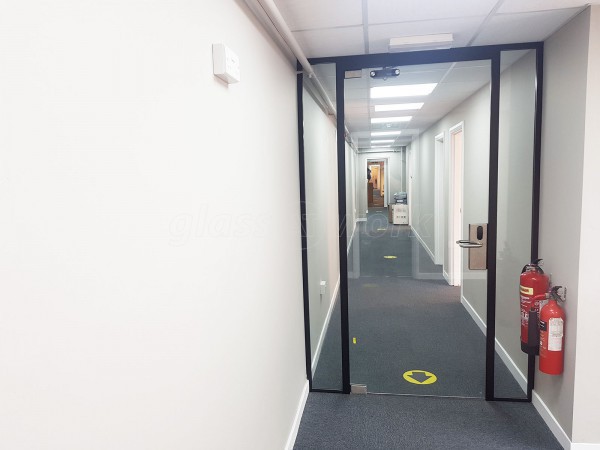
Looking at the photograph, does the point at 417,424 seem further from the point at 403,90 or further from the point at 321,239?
the point at 403,90

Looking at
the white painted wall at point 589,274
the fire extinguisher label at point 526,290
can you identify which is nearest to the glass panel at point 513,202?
the fire extinguisher label at point 526,290

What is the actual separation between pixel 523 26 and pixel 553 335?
5.33ft

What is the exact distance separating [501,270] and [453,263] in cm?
48

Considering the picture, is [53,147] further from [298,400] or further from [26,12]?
[298,400]

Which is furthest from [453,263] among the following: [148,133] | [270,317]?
[148,133]

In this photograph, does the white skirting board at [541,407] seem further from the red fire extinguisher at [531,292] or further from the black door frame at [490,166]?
the red fire extinguisher at [531,292]

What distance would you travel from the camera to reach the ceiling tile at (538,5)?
1.78 meters

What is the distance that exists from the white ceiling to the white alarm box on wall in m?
1.18

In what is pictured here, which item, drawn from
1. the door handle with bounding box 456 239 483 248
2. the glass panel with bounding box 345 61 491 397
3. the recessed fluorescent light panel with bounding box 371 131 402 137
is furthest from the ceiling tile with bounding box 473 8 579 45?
the recessed fluorescent light panel with bounding box 371 131 402 137

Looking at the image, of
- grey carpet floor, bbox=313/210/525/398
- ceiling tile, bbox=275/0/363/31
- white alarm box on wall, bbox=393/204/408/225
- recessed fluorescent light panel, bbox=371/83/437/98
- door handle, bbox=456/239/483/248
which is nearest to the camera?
ceiling tile, bbox=275/0/363/31

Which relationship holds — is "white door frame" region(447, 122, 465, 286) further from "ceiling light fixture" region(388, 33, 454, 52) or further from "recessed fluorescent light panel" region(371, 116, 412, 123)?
"ceiling light fixture" region(388, 33, 454, 52)

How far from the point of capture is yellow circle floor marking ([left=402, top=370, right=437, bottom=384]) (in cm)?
281

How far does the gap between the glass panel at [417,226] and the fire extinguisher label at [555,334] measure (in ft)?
2.41

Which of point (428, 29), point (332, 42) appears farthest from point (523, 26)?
point (332, 42)
